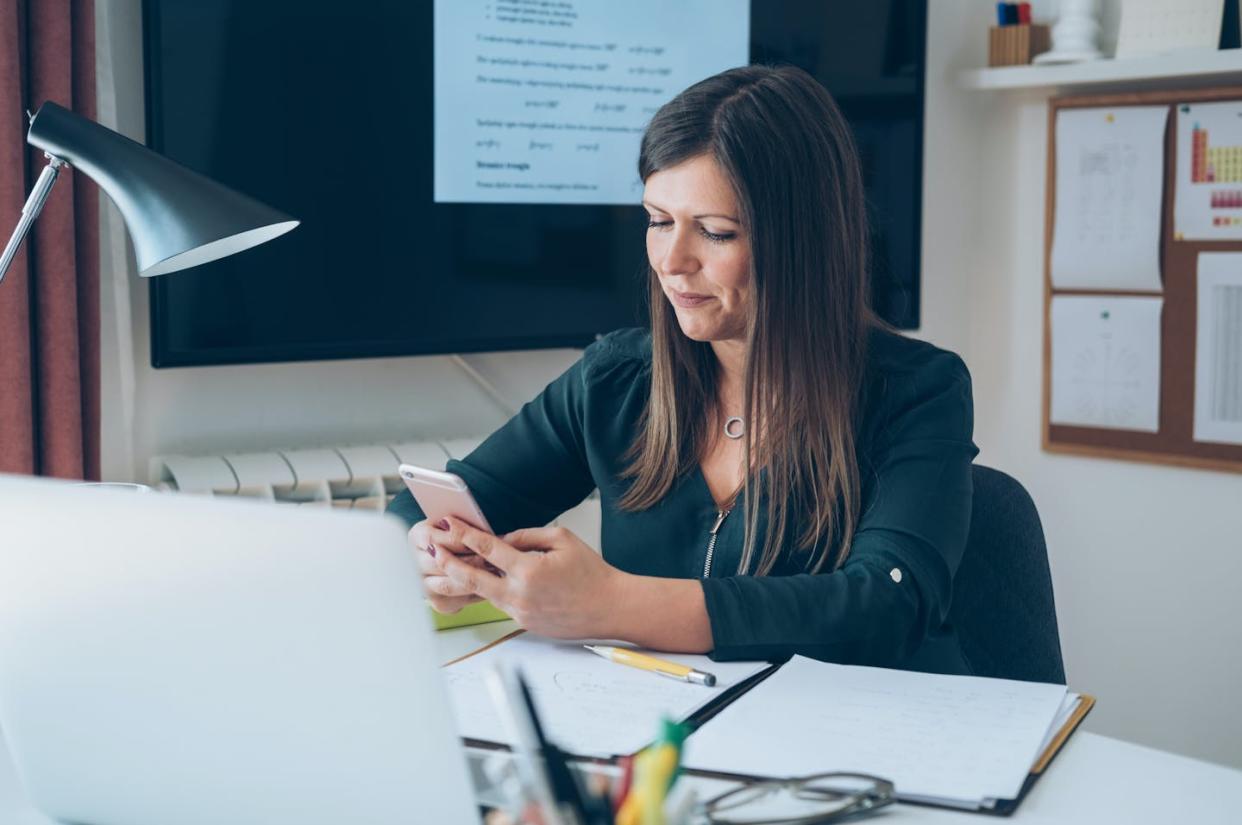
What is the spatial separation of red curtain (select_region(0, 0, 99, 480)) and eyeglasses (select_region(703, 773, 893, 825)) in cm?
122

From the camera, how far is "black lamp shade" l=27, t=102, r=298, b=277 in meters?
1.18

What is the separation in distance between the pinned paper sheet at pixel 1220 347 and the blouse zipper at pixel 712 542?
4.92 feet

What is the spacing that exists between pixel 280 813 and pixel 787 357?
83cm

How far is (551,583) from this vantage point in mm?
1181

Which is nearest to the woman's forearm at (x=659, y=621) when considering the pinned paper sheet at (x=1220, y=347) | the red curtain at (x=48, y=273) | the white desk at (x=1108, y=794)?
the white desk at (x=1108, y=794)

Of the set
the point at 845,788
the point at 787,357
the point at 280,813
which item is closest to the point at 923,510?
the point at 787,357

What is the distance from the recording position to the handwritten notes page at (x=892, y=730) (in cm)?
92

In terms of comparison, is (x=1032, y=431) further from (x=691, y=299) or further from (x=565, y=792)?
(x=565, y=792)

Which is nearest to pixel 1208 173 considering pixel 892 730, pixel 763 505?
pixel 763 505

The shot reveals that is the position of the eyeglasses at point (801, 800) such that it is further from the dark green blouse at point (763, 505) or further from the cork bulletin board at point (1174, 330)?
the cork bulletin board at point (1174, 330)

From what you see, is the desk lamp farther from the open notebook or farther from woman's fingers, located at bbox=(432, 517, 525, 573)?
the open notebook

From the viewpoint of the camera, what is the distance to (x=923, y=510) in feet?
4.40

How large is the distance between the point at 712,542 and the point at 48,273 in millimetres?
943

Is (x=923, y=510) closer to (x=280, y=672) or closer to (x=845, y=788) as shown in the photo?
(x=845, y=788)
